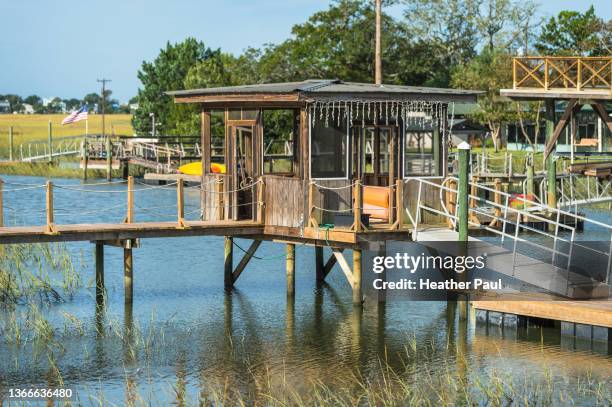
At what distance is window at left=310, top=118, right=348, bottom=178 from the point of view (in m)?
24.4

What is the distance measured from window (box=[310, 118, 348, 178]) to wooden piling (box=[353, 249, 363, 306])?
5.53 ft

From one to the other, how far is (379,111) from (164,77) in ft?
220

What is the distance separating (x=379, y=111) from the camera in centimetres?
2486

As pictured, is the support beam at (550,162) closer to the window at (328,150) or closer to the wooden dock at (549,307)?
the window at (328,150)

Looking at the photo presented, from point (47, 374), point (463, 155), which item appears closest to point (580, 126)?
point (463, 155)

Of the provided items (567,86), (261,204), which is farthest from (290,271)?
(567,86)

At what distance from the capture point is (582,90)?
36.4m

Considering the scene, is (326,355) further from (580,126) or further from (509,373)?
(580,126)

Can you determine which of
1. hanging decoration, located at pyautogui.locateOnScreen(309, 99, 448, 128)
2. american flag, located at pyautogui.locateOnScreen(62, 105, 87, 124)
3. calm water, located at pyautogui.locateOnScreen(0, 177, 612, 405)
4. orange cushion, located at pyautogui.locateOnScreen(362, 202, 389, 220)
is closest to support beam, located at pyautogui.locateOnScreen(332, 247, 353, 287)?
calm water, located at pyautogui.locateOnScreen(0, 177, 612, 405)

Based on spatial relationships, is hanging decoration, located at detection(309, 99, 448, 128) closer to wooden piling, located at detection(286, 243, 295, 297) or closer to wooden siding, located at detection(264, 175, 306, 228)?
wooden siding, located at detection(264, 175, 306, 228)

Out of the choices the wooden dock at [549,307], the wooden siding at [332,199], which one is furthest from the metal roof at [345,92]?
the wooden dock at [549,307]

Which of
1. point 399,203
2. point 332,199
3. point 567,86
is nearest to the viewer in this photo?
point 399,203

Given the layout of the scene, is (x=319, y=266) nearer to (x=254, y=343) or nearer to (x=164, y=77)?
(x=254, y=343)

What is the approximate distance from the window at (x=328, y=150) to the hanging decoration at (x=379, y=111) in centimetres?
14
